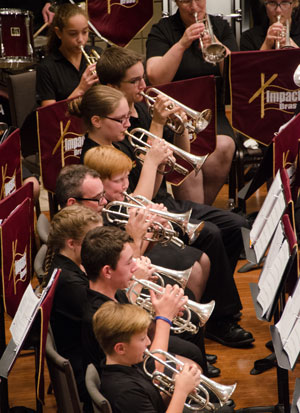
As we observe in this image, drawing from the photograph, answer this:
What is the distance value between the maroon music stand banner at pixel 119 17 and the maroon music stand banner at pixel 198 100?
1.64 metres

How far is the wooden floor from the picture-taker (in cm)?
398

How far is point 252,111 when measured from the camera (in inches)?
221

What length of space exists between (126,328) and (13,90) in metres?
3.28

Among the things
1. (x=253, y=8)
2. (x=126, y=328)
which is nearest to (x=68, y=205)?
(x=126, y=328)

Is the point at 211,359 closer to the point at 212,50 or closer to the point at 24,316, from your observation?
the point at 24,316

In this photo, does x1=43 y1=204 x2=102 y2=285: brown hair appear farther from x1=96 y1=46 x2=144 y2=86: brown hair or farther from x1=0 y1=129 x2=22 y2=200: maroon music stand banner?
x1=96 y1=46 x2=144 y2=86: brown hair

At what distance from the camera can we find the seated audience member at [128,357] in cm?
293

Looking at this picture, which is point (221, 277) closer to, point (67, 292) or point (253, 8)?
point (67, 292)

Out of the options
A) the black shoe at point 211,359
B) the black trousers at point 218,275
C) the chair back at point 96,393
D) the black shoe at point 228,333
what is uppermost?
the chair back at point 96,393

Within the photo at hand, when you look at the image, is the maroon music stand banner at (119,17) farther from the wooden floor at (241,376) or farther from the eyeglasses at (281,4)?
the wooden floor at (241,376)

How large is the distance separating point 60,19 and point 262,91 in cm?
146

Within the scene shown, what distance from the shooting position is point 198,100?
5.52m

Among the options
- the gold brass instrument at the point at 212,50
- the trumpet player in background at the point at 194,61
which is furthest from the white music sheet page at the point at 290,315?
the gold brass instrument at the point at 212,50

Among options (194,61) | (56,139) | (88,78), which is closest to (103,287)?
(56,139)
